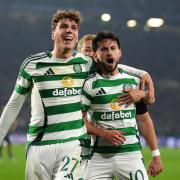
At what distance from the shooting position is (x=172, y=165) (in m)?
17.1

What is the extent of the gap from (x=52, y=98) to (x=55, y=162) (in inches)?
19.2

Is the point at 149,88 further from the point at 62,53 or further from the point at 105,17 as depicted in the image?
the point at 105,17

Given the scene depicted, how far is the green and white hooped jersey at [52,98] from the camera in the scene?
456 centimetres

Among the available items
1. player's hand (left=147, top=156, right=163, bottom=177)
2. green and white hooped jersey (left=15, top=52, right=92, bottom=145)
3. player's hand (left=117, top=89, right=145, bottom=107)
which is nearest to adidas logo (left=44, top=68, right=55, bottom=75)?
green and white hooped jersey (left=15, top=52, right=92, bottom=145)

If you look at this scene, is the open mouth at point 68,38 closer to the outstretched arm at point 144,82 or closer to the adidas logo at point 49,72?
the adidas logo at point 49,72

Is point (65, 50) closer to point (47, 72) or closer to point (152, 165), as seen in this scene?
point (47, 72)

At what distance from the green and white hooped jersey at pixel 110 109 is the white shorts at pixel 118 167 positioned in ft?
0.17

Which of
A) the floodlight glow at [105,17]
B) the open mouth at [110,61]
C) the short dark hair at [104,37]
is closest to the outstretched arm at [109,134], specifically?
the open mouth at [110,61]

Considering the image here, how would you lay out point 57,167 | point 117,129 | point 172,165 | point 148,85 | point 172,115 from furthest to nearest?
1. point 172,115
2. point 172,165
3. point 148,85
4. point 117,129
5. point 57,167

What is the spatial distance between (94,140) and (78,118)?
1.68 feet

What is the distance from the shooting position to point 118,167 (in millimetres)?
4891

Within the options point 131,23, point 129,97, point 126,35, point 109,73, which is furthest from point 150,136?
point 126,35

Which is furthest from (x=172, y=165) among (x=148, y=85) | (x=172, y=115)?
(x=172, y=115)

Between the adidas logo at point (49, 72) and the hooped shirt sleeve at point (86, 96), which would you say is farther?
the hooped shirt sleeve at point (86, 96)
